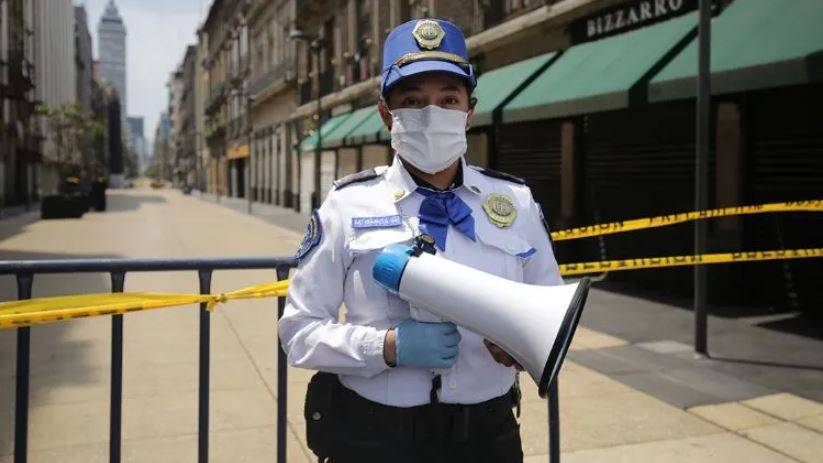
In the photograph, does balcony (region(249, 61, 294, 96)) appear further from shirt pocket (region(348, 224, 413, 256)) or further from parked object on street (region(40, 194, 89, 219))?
shirt pocket (region(348, 224, 413, 256))

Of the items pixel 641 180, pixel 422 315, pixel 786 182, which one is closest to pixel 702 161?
pixel 786 182

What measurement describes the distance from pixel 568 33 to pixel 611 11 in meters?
1.32

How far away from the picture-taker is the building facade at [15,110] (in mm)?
35531

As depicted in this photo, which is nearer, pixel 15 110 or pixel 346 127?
pixel 346 127

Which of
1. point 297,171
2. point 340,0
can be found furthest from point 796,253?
point 297,171

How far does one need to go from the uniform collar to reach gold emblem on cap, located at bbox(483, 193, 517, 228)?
54mm

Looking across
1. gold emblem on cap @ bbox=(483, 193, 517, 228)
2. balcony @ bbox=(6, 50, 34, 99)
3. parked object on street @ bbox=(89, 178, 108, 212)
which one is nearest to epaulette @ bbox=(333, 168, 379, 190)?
gold emblem on cap @ bbox=(483, 193, 517, 228)

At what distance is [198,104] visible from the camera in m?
96.4

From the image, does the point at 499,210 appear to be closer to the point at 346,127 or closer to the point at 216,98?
the point at 346,127

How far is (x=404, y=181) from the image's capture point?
2090 mm

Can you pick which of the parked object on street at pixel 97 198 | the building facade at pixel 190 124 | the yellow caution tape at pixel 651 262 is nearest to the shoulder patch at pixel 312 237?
the yellow caution tape at pixel 651 262

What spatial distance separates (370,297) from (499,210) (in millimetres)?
460

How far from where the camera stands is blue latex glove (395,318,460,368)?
1.85 metres

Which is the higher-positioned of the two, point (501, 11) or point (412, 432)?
point (501, 11)
